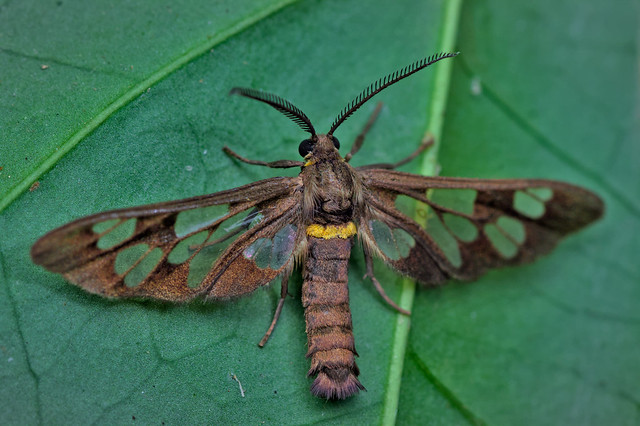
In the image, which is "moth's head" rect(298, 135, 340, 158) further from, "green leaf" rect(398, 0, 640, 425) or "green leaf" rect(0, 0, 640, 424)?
"green leaf" rect(398, 0, 640, 425)

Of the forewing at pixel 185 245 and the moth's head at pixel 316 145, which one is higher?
the moth's head at pixel 316 145

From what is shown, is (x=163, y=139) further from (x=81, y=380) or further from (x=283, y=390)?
(x=283, y=390)

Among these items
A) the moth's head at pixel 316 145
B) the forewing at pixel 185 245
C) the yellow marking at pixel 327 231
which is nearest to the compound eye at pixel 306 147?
the moth's head at pixel 316 145

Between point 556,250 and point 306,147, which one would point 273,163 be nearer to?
point 306,147

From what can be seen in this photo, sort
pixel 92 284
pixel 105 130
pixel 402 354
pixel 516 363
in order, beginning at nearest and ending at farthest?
pixel 92 284 → pixel 105 130 → pixel 402 354 → pixel 516 363

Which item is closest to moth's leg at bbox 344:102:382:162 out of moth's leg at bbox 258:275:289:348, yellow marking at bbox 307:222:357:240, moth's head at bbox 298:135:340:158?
moth's head at bbox 298:135:340:158

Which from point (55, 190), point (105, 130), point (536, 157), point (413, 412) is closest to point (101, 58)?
point (105, 130)

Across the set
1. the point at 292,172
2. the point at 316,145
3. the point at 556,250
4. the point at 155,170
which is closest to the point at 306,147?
the point at 316,145

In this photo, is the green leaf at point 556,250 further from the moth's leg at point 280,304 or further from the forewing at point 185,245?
the forewing at point 185,245
